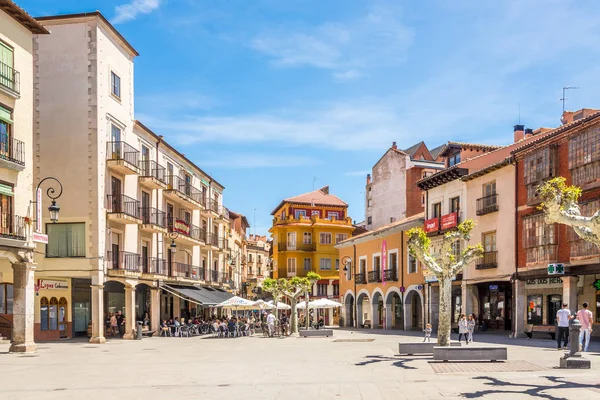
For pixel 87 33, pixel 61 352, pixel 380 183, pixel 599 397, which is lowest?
pixel 61 352

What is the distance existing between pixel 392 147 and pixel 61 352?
150 ft

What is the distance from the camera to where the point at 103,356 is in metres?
25.6

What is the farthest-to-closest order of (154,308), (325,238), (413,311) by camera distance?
(325,238)
(413,311)
(154,308)

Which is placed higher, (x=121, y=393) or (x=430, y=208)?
(x=430, y=208)

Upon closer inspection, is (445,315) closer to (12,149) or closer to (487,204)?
(12,149)

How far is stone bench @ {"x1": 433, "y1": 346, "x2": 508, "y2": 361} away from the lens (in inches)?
800

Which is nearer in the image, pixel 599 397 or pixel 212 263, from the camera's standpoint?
pixel 599 397

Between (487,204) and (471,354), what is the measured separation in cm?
2080

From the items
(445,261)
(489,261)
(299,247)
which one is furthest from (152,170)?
(299,247)

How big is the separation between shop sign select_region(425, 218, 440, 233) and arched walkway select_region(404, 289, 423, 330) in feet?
17.9

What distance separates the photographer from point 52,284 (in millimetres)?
35562

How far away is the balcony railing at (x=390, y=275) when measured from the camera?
52.4 meters

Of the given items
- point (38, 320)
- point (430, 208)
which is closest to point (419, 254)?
point (38, 320)

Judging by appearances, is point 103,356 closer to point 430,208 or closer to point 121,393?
point 121,393
